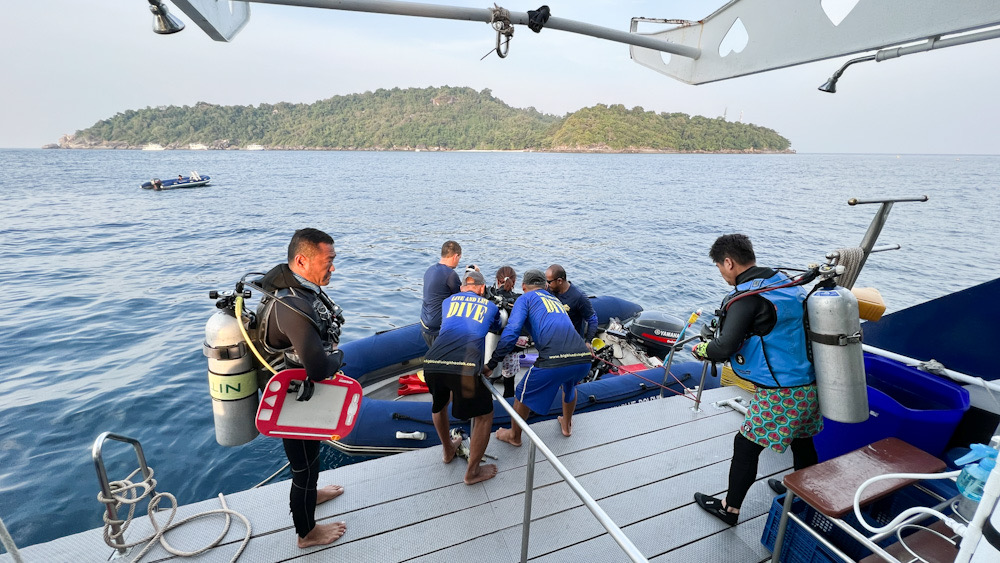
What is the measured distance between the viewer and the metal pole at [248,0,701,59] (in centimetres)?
233

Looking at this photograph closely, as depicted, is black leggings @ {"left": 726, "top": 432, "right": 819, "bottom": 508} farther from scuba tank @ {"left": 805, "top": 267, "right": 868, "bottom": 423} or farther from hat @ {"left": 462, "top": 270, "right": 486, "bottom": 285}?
hat @ {"left": 462, "top": 270, "right": 486, "bottom": 285}

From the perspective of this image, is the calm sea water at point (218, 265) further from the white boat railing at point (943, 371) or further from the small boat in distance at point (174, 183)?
the white boat railing at point (943, 371)

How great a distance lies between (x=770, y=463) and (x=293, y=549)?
326cm

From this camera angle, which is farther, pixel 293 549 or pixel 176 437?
pixel 176 437

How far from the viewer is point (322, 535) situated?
2586mm

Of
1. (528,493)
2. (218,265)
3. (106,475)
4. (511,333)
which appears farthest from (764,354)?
(218,265)

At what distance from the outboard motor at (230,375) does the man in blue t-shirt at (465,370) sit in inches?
40.7

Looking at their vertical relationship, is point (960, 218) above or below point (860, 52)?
Result: below

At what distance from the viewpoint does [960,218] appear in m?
25.6

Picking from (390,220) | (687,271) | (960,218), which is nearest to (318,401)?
(687,271)

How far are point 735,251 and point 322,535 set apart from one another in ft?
9.36

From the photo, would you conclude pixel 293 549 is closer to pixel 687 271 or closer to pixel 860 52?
→ pixel 860 52

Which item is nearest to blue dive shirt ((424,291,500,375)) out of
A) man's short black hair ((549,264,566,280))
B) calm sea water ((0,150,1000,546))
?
man's short black hair ((549,264,566,280))

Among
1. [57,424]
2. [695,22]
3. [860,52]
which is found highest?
[695,22]
